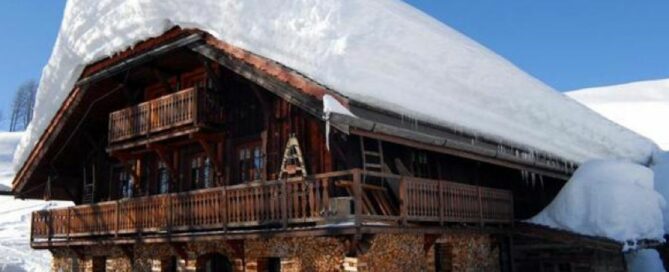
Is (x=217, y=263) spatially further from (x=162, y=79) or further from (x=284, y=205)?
(x=162, y=79)

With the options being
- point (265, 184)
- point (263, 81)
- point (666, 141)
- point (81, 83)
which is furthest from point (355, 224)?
point (666, 141)

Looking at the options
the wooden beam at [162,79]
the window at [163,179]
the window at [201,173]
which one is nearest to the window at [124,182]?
the window at [163,179]

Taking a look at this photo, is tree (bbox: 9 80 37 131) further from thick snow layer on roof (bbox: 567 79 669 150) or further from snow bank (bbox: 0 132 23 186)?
thick snow layer on roof (bbox: 567 79 669 150)

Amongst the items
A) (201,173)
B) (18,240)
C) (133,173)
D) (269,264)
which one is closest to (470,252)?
(269,264)

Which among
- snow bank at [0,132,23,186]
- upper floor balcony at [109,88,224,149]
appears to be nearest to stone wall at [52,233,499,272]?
upper floor balcony at [109,88,224,149]

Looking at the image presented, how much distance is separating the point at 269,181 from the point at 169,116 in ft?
14.3

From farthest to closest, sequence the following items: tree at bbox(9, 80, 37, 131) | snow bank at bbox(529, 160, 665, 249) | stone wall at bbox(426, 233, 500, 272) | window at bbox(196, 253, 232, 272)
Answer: tree at bbox(9, 80, 37, 131)
window at bbox(196, 253, 232, 272)
snow bank at bbox(529, 160, 665, 249)
stone wall at bbox(426, 233, 500, 272)

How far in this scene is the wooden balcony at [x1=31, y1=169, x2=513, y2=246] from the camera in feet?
37.0

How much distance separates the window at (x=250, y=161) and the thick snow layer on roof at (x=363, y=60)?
2723mm

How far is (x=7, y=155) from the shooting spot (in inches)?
2825

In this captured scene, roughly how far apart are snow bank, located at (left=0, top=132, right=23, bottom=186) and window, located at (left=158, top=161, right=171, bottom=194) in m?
41.7

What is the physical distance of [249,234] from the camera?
12461 millimetres

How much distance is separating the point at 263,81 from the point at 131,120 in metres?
5.57

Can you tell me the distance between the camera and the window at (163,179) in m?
17.7
